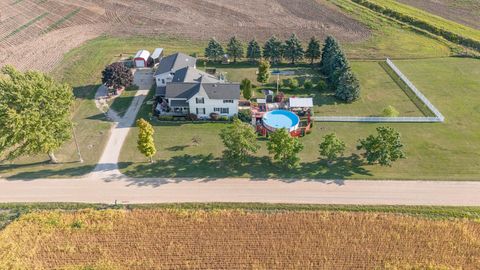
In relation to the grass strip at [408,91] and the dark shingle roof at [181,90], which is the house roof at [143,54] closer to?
the dark shingle roof at [181,90]

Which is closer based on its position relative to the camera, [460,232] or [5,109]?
[460,232]

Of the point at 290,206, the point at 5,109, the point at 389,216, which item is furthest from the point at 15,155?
the point at 389,216

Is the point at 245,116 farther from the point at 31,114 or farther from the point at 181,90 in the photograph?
the point at 31,114

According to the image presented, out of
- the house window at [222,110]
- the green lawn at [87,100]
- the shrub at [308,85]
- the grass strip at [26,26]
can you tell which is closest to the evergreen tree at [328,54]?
the shrub at [308,85]

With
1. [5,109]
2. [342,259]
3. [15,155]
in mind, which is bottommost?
[342,259]

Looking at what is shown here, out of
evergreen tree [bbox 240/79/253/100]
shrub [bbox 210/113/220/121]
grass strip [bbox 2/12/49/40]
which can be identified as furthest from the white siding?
grass strip [bbox 2/12/49/40]

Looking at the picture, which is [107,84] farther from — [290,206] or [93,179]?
[290,206]
